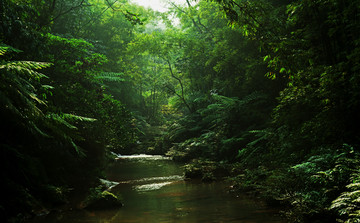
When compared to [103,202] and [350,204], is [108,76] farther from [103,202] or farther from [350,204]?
[350,204]

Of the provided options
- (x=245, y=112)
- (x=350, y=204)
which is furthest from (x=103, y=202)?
(x=245, y=112)

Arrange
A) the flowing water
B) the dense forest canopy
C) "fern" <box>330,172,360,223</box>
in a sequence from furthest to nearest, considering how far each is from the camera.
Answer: the flowing water, the dense forest canopy, "fern" <box>330,172,360,223</box>

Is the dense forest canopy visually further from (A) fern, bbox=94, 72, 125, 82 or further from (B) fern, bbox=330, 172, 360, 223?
(A) fern, bbox=94, 72, 125, 82

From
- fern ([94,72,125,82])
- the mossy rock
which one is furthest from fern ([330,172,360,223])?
fern ([94,72,125,82])

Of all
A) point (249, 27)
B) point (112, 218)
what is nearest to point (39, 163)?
point (112, 218)

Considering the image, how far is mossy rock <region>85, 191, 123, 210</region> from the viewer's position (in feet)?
18.3

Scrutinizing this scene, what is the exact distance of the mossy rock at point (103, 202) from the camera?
5566 mm

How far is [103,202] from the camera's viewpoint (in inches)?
221

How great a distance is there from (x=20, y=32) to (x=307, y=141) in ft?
24.3

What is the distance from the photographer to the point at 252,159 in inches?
326

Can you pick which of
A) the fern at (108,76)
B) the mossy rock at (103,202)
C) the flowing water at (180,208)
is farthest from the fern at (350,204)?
the fern at (108,76)

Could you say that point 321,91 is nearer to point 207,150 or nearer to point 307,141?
point 307,141

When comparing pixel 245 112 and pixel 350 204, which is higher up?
pixel 245 112

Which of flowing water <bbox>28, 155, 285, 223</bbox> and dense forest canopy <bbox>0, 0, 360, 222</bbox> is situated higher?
dense forest canopy <bbox>0, 0, 360, 222</bbox>
